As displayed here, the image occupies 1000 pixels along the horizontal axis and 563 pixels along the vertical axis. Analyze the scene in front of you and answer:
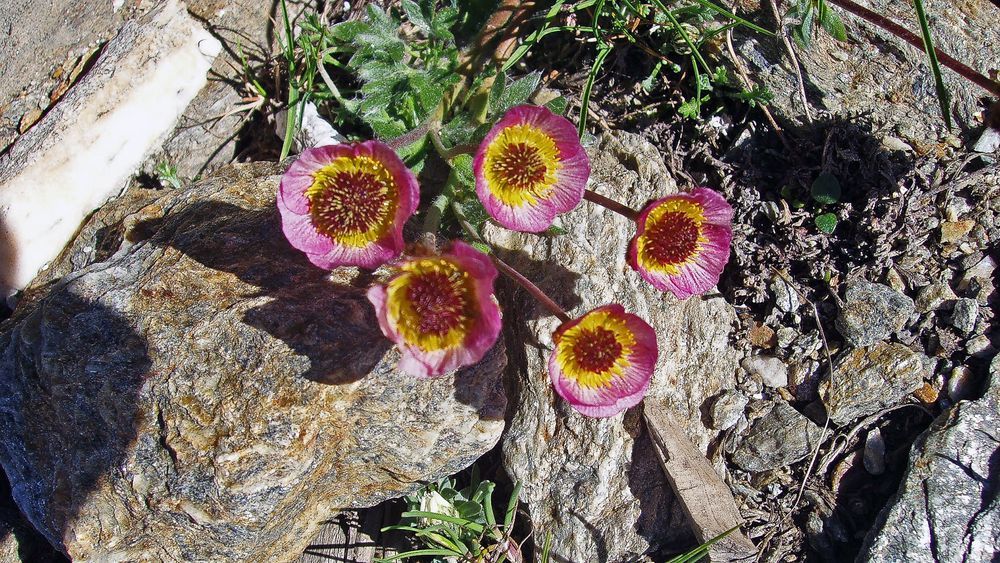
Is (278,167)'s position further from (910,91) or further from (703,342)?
(910,91)

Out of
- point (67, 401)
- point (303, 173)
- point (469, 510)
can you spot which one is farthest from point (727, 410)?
point (67, 401)

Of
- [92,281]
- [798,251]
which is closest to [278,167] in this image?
[92,281]

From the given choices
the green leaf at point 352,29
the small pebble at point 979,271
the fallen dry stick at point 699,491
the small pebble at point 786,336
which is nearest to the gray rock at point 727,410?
the fallen dry stick at point 699,491

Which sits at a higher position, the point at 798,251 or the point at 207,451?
the point at 207,451

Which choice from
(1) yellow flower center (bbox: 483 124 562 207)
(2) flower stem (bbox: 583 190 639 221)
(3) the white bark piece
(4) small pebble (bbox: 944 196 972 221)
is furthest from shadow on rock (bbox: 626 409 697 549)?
(3) the white bark piece

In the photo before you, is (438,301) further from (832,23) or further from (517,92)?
(832,23)

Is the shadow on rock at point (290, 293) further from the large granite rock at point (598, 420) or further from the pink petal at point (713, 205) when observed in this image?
the pink petal at point (713, 205)
